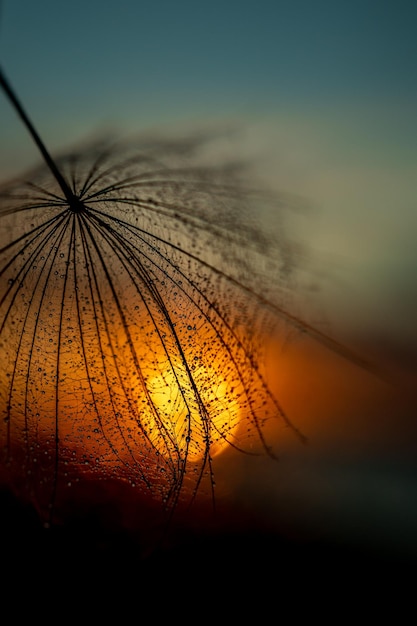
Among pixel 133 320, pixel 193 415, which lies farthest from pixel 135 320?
pixel 193 415

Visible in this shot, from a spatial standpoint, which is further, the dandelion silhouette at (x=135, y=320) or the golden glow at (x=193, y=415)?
the golden glow at (x=193, y=415)

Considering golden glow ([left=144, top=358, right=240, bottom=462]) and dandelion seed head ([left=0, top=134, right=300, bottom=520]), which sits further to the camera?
golden glow ([left=144, top=358, right=240, bottom=462])

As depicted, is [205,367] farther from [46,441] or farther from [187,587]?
[187,587]

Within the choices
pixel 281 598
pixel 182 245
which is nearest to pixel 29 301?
pixel 182 245

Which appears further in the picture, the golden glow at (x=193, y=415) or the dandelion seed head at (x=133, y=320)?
the golden glow at (x=193, y=415)

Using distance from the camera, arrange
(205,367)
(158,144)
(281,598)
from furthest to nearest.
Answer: (281,598) < (205,367) < (158,144)

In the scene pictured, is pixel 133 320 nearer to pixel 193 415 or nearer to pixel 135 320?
pixel 135 320

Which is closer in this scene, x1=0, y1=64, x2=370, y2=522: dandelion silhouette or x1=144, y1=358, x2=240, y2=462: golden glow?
x1=0, y1=64, x2=370, y2=522: dandelion silhouette

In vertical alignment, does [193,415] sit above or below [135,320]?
below
